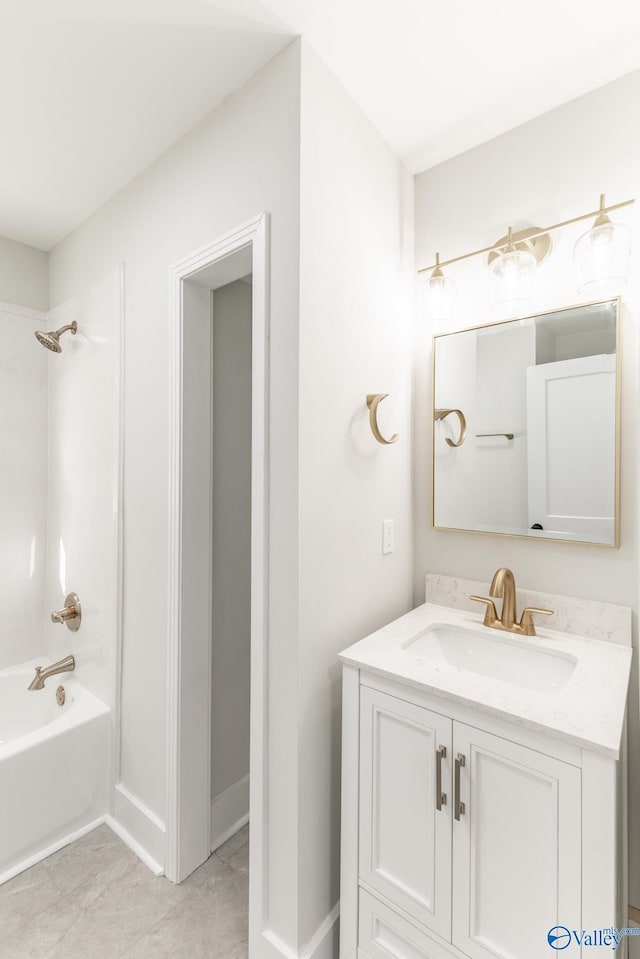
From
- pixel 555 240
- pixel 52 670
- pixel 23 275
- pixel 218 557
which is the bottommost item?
pixel 52 670

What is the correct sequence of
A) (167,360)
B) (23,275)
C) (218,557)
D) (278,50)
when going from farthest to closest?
(23,275), (218,557), (167,360), (278,50)

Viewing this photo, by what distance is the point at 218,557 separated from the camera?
6.20ft

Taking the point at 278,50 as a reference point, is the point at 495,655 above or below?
below

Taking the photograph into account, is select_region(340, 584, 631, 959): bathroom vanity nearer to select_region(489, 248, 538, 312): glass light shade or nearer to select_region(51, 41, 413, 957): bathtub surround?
select_region(51, 41, 413, 957): bathtub surround

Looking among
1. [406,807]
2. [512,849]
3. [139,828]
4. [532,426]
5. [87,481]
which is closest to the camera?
[512,849]

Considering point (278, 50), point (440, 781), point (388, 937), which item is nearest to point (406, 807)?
point (440, 781)

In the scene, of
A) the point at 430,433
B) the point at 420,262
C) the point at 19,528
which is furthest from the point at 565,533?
the point at 19,528

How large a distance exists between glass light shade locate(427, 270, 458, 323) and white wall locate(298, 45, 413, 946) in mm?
127

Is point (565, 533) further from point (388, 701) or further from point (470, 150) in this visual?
point (470, 150)

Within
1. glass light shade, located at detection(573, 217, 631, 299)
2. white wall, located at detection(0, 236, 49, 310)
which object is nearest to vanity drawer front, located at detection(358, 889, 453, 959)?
glass light shade, located at detection(573, 217, 631, 299)

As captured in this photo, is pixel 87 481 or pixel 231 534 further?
pixel 87 481

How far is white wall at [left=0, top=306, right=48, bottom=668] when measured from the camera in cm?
233

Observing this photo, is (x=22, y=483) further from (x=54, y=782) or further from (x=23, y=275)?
(x=54, y=782)

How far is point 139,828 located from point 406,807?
122cm
